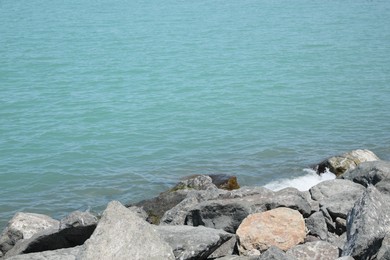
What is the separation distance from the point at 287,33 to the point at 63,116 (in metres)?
20.1

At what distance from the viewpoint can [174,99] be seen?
2831 cm

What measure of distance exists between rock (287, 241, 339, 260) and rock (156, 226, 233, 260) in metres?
0.98

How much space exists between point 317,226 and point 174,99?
59.3ft

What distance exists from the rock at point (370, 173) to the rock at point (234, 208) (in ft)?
6.74

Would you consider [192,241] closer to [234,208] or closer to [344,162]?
[234,208]

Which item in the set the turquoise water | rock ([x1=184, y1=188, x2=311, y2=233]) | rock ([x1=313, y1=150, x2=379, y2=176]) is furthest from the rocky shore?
the turquoise water

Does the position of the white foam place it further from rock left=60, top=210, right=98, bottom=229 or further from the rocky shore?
rock left=60, top=210, right=98, bottom=229

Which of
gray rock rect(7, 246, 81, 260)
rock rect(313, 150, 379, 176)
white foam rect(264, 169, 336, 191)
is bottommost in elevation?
white foam rect(264, 169, 336, 191)

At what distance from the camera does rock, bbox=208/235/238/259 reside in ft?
A: 32.2

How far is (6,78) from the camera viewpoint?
31.7 m

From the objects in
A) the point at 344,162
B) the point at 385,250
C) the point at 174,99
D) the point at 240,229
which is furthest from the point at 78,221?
the point at 174,99

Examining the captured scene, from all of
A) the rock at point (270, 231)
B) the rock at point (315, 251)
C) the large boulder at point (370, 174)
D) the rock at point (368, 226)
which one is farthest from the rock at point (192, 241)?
the large boulder at point (370, 174)

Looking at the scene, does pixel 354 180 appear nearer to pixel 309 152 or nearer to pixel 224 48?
pixel 309 152

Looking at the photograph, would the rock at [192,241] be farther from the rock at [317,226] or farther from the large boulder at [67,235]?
the rock at [317,226]
